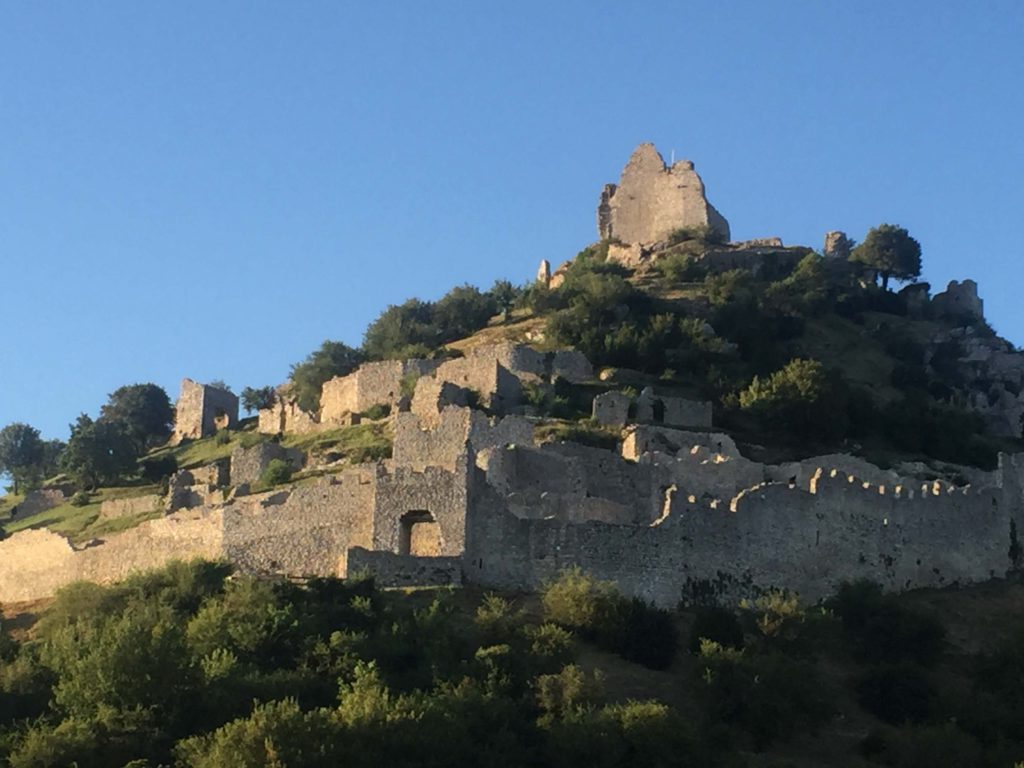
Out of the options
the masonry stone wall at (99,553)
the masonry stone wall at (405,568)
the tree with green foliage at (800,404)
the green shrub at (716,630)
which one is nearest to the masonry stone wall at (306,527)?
the masonry stone wall at (99,553)

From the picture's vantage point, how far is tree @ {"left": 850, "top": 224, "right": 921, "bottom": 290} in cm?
8019

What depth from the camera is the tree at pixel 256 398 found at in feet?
239

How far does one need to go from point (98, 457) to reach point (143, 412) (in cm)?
910

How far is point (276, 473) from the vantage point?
54594mm

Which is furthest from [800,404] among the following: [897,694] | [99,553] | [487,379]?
[99,553]

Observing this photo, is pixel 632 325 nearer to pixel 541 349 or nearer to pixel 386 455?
pixel 541 349

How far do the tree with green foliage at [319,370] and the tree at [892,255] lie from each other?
2373 cm

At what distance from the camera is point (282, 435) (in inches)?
2512

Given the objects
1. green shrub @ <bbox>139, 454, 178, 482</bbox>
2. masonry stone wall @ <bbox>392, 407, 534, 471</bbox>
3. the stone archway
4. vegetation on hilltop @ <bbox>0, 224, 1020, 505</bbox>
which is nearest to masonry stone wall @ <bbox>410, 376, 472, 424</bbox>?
vegetation on hilltop @ <bbox>0, 224, 1020, 505</bbox>

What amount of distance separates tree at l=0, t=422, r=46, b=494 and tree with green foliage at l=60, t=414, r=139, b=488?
979 cm

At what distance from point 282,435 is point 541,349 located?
9.13 m

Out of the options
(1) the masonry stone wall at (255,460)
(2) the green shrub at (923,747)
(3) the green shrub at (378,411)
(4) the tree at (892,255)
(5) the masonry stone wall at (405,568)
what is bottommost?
(2) the green shrub at (923,747)

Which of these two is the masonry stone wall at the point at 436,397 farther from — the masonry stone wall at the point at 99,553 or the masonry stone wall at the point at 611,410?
the masonry stone wall at the point at 99,553

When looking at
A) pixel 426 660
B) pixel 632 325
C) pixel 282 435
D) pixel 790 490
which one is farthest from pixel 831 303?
pixel 426 660
